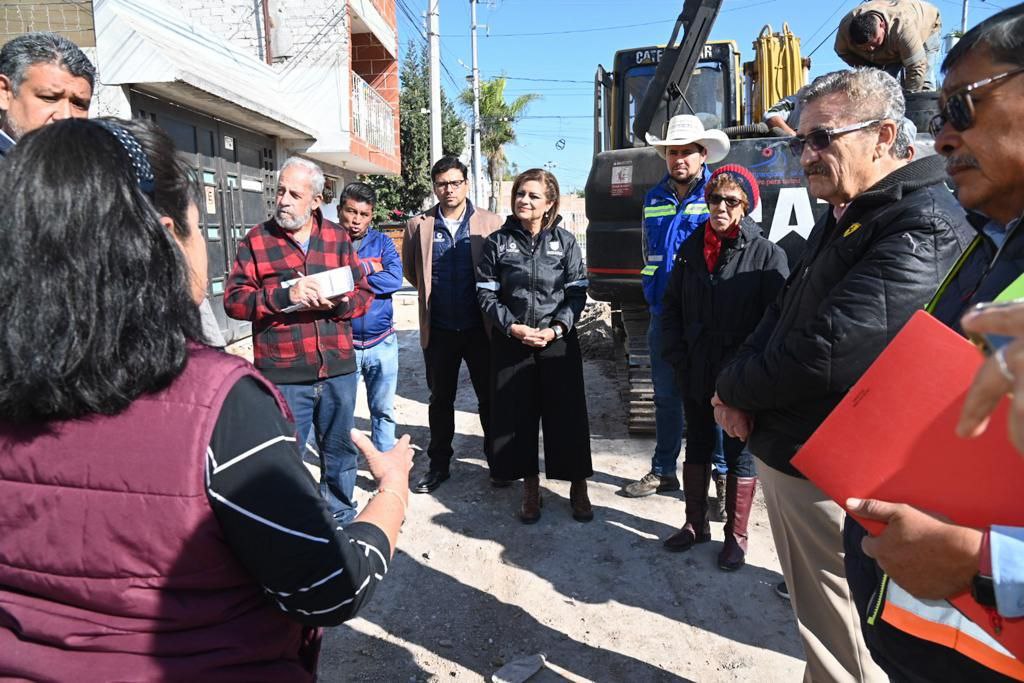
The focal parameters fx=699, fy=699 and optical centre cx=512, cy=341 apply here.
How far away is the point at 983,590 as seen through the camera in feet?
3.23

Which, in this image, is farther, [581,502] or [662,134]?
[662,134]

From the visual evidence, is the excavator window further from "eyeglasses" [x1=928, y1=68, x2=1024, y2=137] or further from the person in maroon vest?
the person in maroon vest

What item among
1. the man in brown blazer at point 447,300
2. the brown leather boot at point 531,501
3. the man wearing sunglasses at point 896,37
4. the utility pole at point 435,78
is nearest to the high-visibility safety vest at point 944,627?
the brown leather boot at point 531,501

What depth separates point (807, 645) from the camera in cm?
208

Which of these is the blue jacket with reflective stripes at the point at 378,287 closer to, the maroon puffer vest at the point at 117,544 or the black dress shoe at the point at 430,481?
the black dress shoe at the point at 430,481

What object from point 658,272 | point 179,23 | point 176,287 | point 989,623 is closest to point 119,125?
point 176,287

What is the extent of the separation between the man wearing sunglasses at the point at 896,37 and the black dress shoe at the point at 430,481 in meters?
3.95

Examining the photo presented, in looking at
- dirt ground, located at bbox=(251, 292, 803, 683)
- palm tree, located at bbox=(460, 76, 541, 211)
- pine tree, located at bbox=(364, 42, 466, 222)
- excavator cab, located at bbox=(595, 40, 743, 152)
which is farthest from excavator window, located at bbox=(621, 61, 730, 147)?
palm tree, located at bbox=(460, 76, 541, 211)

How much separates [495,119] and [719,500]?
35.4 m

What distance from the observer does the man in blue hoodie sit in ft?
14.3

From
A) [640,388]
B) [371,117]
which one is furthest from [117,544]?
[371,117]

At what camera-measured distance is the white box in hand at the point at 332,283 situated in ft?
10.5

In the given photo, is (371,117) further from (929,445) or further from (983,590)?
(983,590)

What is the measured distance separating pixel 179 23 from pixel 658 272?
7644mm
